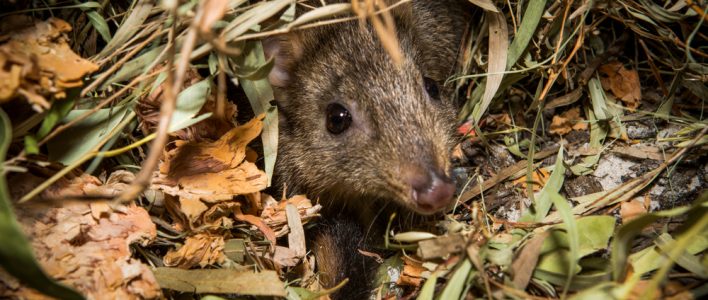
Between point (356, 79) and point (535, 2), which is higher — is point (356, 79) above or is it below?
below

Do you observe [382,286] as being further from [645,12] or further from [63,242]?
[645,12]

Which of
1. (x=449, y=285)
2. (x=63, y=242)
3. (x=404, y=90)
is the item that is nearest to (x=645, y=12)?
(x=404, y=90)

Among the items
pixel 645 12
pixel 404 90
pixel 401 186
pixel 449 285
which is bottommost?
pixel 449 285

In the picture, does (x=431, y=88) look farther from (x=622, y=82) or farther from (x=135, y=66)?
(x=135, y=66)

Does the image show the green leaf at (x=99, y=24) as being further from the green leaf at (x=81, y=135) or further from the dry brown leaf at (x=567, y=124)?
the dry brown leaf at (x=567, y=124)

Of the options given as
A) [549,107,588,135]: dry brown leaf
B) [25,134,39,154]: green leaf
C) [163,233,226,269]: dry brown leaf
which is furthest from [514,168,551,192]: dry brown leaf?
[25,134,39,154]: green leaf

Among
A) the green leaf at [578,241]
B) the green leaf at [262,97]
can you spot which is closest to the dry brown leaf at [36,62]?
the green leaf at [262,97]

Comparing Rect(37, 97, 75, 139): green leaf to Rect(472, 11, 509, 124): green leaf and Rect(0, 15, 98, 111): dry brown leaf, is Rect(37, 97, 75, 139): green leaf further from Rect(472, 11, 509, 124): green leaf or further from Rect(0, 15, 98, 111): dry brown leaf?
Rect(472, 11, 509, 124): green leaf
